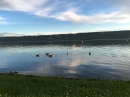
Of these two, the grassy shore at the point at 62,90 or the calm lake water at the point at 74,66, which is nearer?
the grassy shore at the point at 62,90

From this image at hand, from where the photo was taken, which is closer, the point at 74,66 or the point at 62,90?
the point at 62,90

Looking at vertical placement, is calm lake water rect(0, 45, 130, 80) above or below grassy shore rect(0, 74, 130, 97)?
below

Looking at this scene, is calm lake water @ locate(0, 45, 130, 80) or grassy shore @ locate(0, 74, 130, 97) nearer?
grassy shore @ locate(0, 74, 130, 97)

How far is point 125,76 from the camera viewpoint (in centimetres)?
3619

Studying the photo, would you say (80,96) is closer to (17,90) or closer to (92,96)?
(92,96)

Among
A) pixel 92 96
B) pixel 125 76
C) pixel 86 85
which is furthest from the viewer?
pixel 125 76

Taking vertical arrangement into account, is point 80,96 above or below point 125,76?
above

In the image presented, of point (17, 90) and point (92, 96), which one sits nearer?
point (92, 96)

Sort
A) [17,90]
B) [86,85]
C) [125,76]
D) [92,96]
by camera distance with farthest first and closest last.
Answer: [125,76] → [86,85] → [17,90] → [92,96]

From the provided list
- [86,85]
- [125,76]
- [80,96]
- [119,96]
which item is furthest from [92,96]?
[125,76]

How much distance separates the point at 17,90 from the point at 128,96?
9.46 metres

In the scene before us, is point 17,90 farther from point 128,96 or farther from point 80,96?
point 128,96

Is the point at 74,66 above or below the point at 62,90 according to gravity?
below

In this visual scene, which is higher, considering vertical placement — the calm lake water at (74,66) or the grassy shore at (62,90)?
the grassy shore at (62,90)
